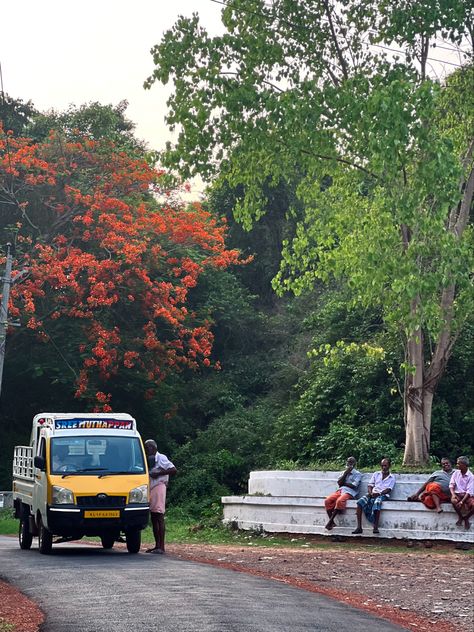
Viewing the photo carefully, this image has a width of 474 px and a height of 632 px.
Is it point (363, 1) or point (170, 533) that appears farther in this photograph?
point (170, 533)

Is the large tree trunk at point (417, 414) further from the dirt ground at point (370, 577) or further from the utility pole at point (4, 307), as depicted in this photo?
the utility pole at point (4, 307)

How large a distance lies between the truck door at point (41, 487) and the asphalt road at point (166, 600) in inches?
54.0

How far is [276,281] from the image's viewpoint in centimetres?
2362

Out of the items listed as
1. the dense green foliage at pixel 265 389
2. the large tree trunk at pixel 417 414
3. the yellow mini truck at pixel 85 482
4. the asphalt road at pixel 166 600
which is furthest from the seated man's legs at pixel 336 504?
the asphalt road at pixel 166 600

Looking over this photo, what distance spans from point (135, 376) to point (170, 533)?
945 centimetres

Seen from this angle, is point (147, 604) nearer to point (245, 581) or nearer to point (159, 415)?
point (245, 581)

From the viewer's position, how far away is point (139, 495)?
1861 cm

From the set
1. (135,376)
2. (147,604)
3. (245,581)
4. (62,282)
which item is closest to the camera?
(147,604)

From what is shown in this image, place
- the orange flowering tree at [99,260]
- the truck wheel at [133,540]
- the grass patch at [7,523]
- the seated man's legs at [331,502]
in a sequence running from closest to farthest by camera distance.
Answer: the truck wheel at [133,540]
the seated man's legs at [331,502]
the grass patch at [7,523]
the orange flowering tree at [99,260]

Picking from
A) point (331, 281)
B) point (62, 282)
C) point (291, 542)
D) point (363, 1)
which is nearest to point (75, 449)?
point (291, 542)

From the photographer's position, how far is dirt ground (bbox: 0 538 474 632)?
12.7 metres

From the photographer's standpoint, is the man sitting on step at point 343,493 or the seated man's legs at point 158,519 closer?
the seated man's legs at point 158,519

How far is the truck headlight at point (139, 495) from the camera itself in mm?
18516

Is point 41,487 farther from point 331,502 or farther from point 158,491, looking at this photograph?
point 331,502
